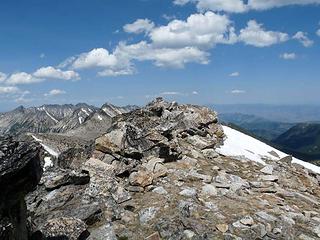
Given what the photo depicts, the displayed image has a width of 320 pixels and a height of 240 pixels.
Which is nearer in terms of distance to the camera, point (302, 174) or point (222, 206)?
point (222, 206)

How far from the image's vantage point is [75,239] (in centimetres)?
1828

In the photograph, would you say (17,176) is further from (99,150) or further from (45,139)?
(45,139)

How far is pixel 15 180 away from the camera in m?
14.6

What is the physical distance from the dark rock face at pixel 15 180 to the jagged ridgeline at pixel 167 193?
0.21 metres

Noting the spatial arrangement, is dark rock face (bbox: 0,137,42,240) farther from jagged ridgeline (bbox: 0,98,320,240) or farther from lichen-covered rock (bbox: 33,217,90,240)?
lichen-covered rock (bbox: 33,217,90,240)

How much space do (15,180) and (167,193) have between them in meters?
10.7

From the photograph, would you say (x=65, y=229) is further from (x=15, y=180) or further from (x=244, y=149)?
(x=244, y=149)

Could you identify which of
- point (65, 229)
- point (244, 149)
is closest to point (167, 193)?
point (65, 229)

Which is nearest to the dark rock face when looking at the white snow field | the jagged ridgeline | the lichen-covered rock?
the jagged ridgeline

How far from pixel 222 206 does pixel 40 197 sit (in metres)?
9.56

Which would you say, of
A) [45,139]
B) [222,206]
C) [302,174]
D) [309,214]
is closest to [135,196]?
[222,206]

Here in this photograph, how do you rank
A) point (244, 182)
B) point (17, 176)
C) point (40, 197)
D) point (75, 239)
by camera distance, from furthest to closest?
point (244, 182), point (40, 197), point (75, 239), point (17, 176)

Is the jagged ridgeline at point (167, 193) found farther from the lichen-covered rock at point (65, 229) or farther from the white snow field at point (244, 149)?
the white snow field at point (244, 149)

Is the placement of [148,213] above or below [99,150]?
below
